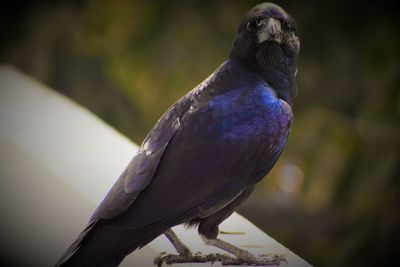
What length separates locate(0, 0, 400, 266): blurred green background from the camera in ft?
15.8

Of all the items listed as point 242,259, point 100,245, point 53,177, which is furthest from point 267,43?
point 53,177

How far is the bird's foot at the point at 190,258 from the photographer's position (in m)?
3.08

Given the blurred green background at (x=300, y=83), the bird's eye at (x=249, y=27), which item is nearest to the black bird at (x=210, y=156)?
the bird's eye at (x=249, y=27)

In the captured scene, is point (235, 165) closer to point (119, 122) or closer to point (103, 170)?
point (103, 170)

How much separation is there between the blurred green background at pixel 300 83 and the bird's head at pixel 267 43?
1.78 meters

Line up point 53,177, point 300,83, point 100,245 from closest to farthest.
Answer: point 100,245, point 53,177, point 300,83

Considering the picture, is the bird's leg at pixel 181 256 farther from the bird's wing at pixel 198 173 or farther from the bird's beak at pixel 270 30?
the bird's beak at pixel 270 30

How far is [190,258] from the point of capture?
10.2ft

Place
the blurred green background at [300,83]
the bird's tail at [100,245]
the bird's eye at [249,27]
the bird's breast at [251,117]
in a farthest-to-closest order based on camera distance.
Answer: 1. the blurred green background at [300,83]
2. the bird's eye at [249,27]
3. the bird's breast at [251,117]
4. the bird's tail at [100,245]

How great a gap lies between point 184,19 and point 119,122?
744mm

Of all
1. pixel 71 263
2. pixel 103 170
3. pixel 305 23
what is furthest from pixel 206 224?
pixel 305 23

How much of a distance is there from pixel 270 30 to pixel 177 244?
817mm

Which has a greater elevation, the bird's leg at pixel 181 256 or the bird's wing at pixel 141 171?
the bird's wing at pixel 141 171

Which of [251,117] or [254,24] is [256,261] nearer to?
[251,117]
